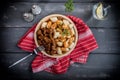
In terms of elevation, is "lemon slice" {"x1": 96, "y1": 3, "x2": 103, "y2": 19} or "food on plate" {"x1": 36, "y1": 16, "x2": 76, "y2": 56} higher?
"lemon slice" {"x1": 96, "y1": 3, "x2": 103, "y2": 19}

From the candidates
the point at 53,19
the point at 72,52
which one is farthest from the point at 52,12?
the point at 72,52

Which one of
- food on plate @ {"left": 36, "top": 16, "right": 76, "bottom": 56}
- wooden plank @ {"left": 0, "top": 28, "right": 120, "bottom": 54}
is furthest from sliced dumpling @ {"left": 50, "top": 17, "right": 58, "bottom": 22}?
wooden plank @ {"left": 0, "top": 28, "right": 120, "bottom": 54}

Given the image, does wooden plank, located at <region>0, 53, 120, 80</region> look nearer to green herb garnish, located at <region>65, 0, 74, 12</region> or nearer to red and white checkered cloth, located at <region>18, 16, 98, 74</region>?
red and white checkered cloth, located at <region>18, 16, 98, 74</region>

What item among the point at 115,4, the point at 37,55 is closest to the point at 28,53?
the point at 37,55

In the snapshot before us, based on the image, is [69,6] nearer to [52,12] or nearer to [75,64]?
[52,12]

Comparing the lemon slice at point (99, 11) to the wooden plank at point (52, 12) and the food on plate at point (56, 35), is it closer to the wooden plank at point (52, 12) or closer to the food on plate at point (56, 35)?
the wooden plank at point (52, 12)

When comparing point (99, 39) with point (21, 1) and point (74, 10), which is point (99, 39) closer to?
point (74, 10)
